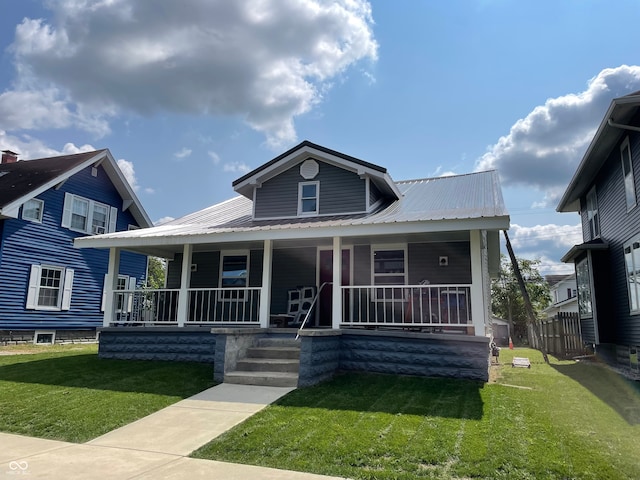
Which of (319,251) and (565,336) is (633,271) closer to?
(565,336)

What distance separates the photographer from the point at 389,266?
1081 centimetres

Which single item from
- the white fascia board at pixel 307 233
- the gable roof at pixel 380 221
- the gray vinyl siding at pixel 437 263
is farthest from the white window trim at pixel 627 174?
the white fascia board at pixel 307 233

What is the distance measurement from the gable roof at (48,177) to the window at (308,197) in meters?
→ 9.96

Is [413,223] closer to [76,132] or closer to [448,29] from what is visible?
[448,29]

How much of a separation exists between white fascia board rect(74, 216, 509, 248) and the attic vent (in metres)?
2.69

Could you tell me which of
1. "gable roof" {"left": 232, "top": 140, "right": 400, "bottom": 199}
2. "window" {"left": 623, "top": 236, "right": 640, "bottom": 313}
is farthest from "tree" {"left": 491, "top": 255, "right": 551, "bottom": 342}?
"gable roof" {"left": 232, "top": 140, "right": 400, "bottom": 199}

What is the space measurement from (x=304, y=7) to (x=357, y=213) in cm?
465

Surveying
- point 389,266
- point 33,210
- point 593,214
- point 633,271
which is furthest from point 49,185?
point 593,214

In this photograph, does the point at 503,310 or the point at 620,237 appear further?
the point at 503,310

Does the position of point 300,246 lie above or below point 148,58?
below

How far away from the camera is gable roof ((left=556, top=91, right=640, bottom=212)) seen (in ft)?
30.2

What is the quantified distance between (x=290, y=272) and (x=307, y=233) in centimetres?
310

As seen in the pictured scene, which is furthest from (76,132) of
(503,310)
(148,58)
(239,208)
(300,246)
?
(503,310)

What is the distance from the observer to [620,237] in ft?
38.5
